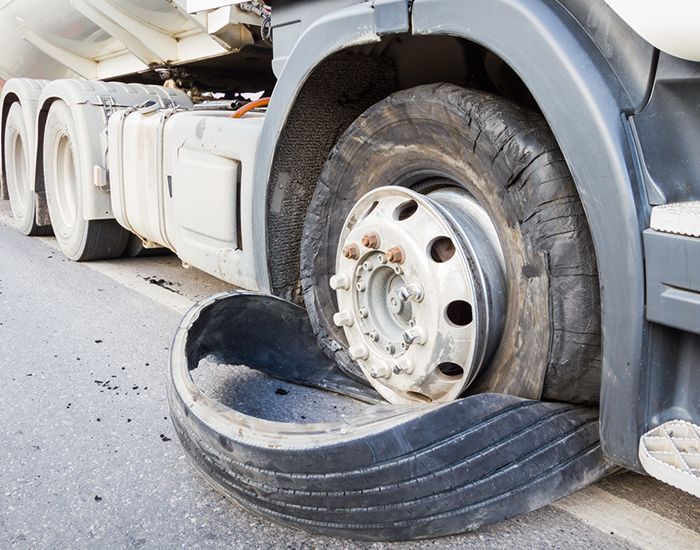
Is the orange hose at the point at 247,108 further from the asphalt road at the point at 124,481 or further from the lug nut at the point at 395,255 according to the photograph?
the lug nut at the point at 395,255

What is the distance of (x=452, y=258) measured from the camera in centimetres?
163

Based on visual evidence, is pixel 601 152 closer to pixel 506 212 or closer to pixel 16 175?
pixel 506 212

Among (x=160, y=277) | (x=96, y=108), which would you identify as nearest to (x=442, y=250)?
(x=160, y=277)

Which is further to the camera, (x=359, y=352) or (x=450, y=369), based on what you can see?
(x=359, y=352)

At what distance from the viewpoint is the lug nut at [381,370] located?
5.84ft

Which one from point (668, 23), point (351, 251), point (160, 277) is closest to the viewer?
point (668, 23)

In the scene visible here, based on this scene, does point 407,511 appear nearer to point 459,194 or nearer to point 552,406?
point 552,406

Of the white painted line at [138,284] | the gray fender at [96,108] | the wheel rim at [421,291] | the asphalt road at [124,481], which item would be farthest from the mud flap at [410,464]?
the gray fender at [96,108]

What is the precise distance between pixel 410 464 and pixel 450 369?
1.60ft

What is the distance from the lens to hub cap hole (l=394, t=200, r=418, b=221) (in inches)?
70.9

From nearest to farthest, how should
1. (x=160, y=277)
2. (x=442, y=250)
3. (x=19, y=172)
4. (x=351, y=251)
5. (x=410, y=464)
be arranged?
(x=410, y=464) < (x=442, y=250) < (x=351, y=251) < (x=160, y=277) < (x=19, y=172)

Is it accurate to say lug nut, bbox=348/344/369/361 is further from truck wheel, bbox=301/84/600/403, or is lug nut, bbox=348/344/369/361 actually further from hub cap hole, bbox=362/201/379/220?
hub cap hole, bbox=362/201/379/220

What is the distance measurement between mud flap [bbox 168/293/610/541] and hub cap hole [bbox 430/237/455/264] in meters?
0.43

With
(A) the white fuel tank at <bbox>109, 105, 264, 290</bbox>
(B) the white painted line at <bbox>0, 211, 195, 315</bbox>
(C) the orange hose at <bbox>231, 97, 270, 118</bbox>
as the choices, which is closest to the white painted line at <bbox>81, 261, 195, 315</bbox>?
(B) the white painted line at <bbox>0, 211, 195, 315</bbox>
